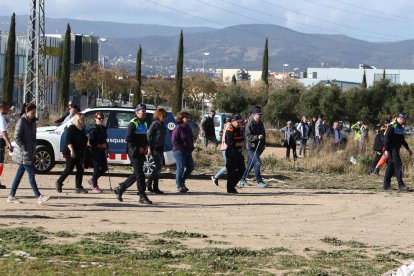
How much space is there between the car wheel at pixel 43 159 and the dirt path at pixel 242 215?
1.77 metres

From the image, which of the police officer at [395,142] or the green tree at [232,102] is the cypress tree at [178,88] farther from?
the police officer at [395,142]

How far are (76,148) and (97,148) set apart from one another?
656mm

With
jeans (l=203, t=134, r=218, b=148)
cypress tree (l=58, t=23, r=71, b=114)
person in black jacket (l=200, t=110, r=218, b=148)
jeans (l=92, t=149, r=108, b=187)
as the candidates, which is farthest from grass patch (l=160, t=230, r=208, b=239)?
cypress tree (l=58, t=23, r=71, b=114)

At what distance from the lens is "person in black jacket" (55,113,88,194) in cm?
1839

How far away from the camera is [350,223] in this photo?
15641mm

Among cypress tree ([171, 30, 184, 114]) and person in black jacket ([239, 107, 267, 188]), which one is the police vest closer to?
person in black jacket ([239, 107, 267, 188])

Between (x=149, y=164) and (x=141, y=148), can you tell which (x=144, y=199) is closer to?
(x=141, y=148)

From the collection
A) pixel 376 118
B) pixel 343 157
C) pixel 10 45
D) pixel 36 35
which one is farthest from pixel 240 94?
pixel 343 157

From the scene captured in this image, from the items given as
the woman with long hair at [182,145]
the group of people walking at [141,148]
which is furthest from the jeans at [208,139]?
the woman with long hair at [182,145]

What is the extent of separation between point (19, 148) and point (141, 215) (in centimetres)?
234

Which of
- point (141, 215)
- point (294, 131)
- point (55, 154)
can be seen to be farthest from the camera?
point (294, 131)

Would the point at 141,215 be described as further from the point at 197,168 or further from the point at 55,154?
the point at 197,168

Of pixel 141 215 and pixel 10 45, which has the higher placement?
pixel 10 45

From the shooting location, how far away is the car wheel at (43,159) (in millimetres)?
22781
